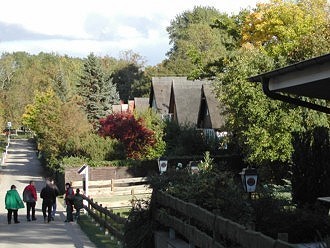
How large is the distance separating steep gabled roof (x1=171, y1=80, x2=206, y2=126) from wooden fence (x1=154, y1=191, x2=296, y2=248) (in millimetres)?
46665

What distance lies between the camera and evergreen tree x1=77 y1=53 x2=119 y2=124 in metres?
62.2

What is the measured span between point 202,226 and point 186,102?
5010 cm

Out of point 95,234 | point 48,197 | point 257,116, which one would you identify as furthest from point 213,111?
point 95,234

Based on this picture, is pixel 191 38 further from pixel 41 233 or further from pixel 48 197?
pixel 41 233

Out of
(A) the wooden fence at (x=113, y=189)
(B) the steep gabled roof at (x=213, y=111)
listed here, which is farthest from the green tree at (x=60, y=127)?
(B) the steep gabled roof at (x=213, y=111)

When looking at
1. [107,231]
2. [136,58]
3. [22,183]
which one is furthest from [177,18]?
[107,231]

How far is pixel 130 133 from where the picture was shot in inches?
1587

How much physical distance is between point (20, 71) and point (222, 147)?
9112 centimetres

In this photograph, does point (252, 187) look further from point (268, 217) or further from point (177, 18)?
point (177, 18)

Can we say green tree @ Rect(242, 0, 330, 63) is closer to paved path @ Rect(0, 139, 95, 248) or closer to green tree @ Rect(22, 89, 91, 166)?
green tree @ Rect(22, 89, 91, 166)

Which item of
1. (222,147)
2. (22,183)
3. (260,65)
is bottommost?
(22,183)

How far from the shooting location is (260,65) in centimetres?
2853

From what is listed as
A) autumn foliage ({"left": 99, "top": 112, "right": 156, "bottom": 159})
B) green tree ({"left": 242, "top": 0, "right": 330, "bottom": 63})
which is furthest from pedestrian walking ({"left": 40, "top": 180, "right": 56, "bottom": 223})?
autumn foliage ({"left": 99, "top": 112, "right": 156, "bottom": 159})

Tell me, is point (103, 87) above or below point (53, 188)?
above
